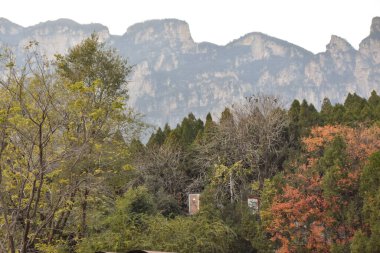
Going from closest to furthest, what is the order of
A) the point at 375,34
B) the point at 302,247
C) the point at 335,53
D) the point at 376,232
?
1. the point at 376,232
2. the point at 302,247
3. the point at 375,34
4. the point at 335,53

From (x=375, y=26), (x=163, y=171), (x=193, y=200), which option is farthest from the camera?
(x=375, y=26)

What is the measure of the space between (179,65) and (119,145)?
183450mm

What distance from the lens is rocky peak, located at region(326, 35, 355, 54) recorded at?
186m

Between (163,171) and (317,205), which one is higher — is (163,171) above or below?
above

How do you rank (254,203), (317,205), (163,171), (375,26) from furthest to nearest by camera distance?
(375,26), (163,171), (254,203), (317,205)

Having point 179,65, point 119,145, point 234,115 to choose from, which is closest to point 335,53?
point 179,65

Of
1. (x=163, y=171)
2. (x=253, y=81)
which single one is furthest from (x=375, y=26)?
(x=163, y=171)

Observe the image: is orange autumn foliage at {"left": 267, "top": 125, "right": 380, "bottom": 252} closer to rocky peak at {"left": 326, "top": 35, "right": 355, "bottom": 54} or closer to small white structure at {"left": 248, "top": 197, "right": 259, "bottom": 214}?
small white structure at {"left": 248, "top": 197, "right": 259, "bottom": 214}

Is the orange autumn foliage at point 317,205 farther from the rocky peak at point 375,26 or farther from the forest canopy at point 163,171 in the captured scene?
the rocky peak at point 375,26

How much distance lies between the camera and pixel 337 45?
619 ft

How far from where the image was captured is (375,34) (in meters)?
174

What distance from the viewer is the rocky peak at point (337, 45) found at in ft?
611

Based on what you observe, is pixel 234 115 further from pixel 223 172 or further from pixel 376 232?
pixel 376 232

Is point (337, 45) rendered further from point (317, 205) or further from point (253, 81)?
point (317, 205)
